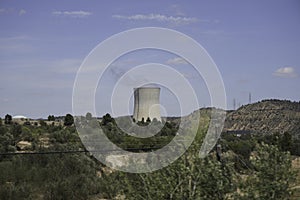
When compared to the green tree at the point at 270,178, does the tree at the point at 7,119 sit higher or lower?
higher

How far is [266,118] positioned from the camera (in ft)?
128

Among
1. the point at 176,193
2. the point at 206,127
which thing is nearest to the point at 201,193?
the point at 176,193

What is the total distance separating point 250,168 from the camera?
7.45 m

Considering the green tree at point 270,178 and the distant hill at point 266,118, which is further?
the distant hill at point 266,118

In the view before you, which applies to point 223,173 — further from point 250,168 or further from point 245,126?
point 245,126

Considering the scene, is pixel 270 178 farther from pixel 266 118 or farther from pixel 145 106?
pixel 266 118

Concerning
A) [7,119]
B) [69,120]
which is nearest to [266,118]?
[69,120]

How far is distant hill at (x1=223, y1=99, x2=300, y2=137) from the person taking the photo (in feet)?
120

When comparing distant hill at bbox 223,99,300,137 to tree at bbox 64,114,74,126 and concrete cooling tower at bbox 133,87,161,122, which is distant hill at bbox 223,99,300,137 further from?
concrete cooling tower at bbox 133,87,161,122

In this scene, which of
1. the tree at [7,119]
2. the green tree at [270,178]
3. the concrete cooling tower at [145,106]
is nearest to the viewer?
the green tree at [270,178]

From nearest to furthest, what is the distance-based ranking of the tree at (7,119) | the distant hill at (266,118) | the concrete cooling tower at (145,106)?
the concrete cooling tower at (145,106)
the tree at (7,119)
the distant hill at (266,118)

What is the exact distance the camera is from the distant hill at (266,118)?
120 ft

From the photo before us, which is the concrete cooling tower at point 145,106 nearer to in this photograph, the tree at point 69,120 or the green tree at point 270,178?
the tree at point 69,120

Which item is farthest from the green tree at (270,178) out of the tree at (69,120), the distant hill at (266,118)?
the distant hill at (266,118)
